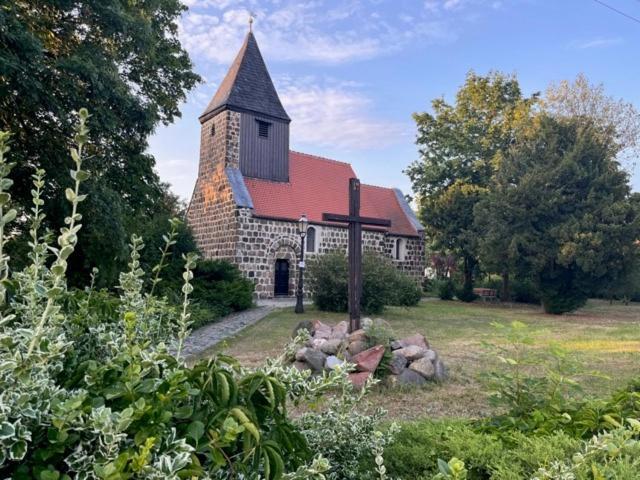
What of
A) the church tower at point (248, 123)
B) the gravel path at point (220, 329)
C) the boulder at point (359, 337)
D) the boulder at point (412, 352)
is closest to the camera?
the boulder at point (412, 352)

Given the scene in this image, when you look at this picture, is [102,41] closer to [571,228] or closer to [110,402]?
[110,402]

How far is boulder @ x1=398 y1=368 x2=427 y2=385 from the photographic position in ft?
18.4

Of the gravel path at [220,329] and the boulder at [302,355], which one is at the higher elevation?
the boulder at [302,355]

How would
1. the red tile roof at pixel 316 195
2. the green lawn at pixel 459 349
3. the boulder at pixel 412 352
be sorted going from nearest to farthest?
the green lawn at pixel 459 349, the boulder at pixel 412 352, the red tile roof at pixel 316 195

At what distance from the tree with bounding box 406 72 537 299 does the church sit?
3.61 m

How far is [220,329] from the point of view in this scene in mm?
11086

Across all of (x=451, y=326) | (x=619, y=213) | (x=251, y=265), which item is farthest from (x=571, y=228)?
(x=251, y=265)

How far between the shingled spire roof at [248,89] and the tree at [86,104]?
9350 millimetres

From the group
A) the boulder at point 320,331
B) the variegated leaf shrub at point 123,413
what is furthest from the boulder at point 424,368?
the variegated leaf shrub at point 123,413

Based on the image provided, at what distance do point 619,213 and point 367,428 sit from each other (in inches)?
744

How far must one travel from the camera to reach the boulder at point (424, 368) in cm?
581

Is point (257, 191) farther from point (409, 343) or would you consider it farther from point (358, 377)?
point (358, 377)

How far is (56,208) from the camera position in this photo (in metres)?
8.42

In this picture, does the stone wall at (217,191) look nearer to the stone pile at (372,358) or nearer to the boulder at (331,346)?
the boulder at (331,346)
